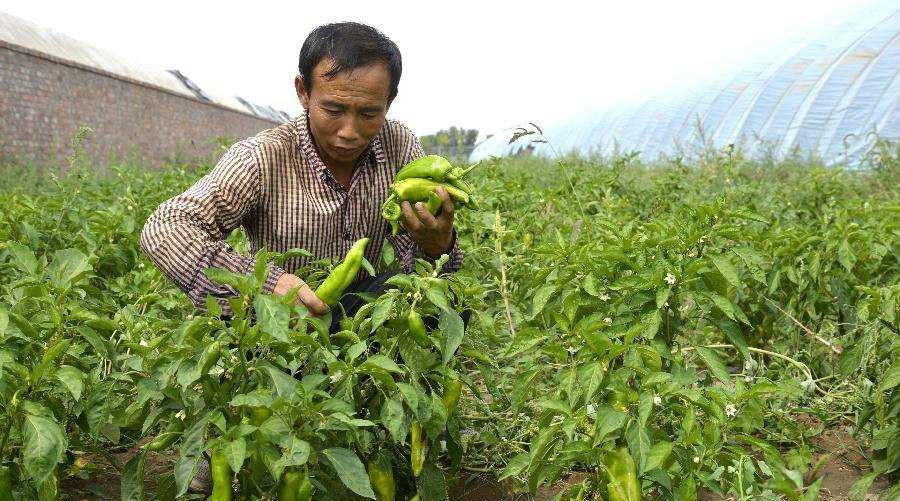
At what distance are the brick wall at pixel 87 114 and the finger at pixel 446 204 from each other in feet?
30.1

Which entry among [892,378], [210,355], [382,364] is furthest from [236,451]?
[892,378]

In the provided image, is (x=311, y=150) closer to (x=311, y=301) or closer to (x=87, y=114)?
(x=311, y=301)

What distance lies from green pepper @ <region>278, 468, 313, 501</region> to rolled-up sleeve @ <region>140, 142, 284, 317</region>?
19.7 inches

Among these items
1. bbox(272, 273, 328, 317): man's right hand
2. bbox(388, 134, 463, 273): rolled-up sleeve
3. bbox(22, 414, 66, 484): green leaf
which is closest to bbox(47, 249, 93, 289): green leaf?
bbox(22, 414, 66, 484): green leaf

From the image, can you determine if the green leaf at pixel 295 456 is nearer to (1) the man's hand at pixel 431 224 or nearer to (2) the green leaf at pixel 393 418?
(2) the green leaf at pixel 393 418

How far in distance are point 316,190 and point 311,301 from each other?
58cm

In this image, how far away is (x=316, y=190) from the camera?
7.92 ft

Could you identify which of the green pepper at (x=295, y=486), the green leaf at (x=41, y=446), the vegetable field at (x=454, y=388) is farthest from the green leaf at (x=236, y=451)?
the green leaf at (x=41, y=446)

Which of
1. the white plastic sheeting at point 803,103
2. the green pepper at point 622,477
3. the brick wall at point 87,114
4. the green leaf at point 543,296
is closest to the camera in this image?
the green pepper at point 622,477

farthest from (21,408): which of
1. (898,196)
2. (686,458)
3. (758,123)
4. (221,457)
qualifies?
(758,123)

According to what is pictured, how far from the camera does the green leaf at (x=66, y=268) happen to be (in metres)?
1.91

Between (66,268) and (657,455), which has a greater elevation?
(66,268)

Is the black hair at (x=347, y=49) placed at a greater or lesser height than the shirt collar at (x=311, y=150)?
greater

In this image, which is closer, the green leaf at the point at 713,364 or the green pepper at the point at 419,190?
the green leaf at the point at 713,364
